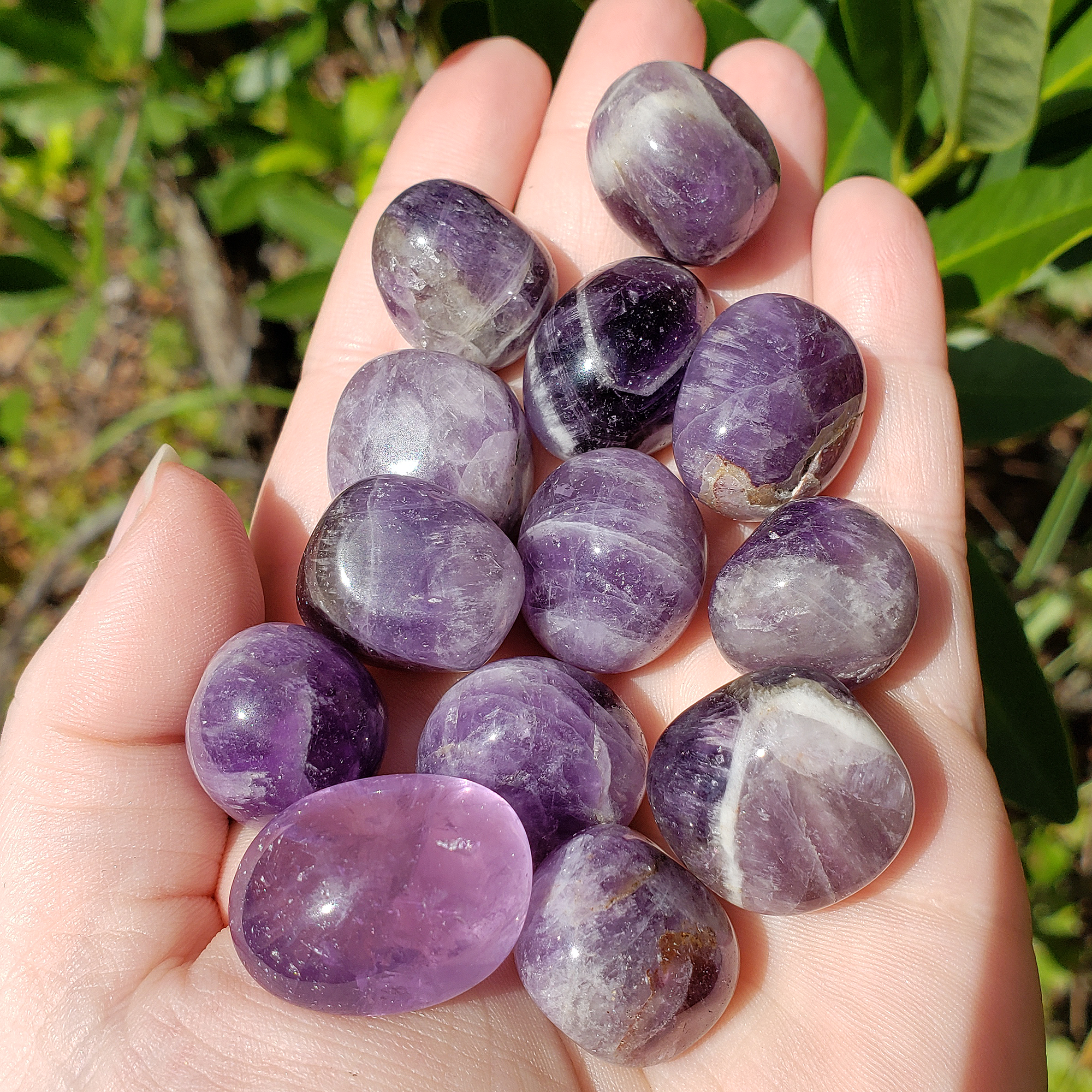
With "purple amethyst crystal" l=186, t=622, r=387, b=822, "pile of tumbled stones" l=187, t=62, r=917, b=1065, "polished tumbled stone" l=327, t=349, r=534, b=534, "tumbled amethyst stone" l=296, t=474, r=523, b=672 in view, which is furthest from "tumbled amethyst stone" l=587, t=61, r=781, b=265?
"purple amethyst crystal" l=186, t=622, r=387, b=822

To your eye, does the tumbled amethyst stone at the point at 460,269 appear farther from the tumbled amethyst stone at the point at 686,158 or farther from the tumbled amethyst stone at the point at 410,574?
the tumbled amethyst stone at the point at 410,574

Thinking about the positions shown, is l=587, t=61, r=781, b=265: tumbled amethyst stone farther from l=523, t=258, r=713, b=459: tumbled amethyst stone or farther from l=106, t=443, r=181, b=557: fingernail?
l=106, t=443, r=181, b=557: fingernail

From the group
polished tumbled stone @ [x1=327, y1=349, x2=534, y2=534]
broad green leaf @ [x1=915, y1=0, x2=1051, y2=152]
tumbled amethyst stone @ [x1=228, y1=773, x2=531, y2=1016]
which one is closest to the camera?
tumbled amethyst stone @ [x1=228, y1=773, x2=531, y2=1016]

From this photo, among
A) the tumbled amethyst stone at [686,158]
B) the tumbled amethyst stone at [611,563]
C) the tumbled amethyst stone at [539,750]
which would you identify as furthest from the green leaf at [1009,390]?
the tumbled amethyst stone at [539,750]

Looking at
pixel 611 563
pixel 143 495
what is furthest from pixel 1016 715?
pixel 143 495

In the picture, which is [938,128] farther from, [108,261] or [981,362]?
[108,261]

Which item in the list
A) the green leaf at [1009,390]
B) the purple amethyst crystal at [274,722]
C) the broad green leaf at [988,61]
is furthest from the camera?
the green leaf at [1009,390]

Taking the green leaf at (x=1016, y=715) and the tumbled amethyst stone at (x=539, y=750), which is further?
the green leaf at (x=1016, y=715)
